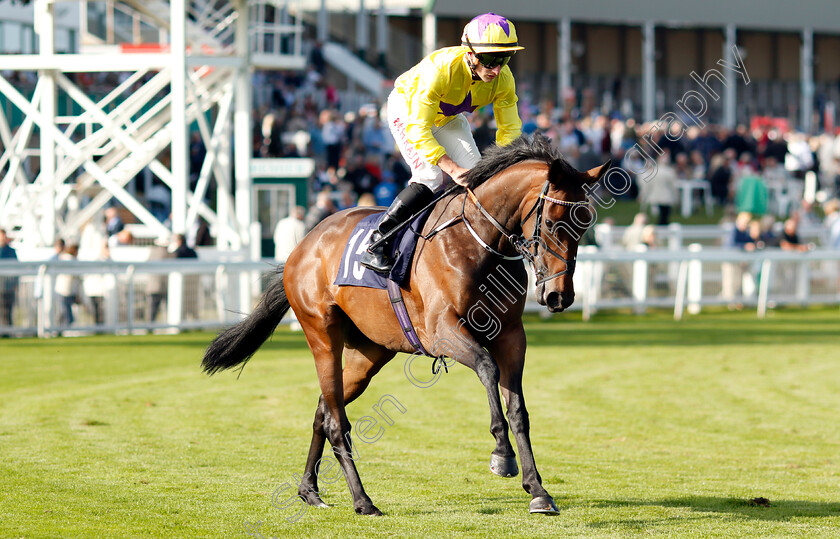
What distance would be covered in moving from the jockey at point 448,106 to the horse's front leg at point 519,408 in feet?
2.27

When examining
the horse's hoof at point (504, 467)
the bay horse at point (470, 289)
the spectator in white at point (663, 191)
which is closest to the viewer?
the horse's hoof at point (504, 467)

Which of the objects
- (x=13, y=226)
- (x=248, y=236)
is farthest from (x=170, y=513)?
(x=13, y=226)

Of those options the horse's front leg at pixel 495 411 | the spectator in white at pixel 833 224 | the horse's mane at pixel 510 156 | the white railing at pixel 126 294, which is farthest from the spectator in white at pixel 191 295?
the spectator in white at pixel 833 224

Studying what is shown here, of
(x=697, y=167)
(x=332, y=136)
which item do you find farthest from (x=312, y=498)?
(x=697, y=167)

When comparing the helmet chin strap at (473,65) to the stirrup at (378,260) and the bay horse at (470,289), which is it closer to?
the bay horse at (470,289)

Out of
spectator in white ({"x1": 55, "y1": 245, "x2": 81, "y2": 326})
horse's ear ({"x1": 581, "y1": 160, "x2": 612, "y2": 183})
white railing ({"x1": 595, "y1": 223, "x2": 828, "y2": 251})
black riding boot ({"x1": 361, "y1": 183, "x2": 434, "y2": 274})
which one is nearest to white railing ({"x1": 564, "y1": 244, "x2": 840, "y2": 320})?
white railing ({"x1": 595, "y1": 223, "x2": 828, "y2": 251})

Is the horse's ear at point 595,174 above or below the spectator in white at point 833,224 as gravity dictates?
above

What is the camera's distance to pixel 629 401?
9.10 m

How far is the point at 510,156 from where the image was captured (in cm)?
510

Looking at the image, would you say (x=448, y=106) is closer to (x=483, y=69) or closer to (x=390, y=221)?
(x=483, y=69)

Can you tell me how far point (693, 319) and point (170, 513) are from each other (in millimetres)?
12143

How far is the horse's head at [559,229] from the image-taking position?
4668mm

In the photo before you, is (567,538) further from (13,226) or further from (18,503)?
(13,226)

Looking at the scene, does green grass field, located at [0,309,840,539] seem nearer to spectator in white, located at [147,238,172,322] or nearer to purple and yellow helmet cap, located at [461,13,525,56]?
spectator in white, located at [147,238,172,322]
